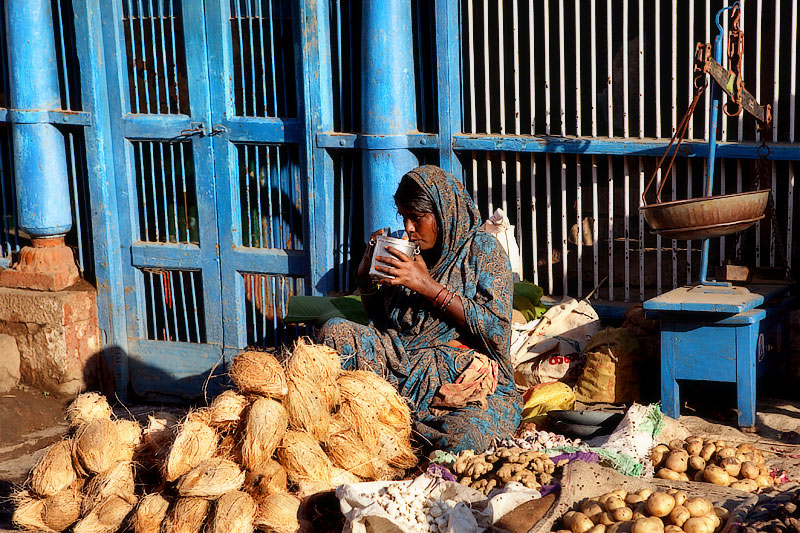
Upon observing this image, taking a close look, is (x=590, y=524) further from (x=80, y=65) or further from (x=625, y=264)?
(x=80, y=65)

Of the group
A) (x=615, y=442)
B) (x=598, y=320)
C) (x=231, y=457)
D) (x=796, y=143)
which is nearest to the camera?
(x=231, y=457)

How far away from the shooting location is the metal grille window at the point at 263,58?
5816 mm

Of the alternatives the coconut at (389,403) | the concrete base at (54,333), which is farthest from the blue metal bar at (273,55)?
the coconut at (389,403)

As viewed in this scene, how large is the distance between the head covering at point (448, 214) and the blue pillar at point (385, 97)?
1.13 meters

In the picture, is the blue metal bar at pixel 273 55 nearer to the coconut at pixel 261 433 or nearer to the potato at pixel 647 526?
the coconut at pixel 261 433

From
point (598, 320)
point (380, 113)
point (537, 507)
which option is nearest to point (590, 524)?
point (537, 507)

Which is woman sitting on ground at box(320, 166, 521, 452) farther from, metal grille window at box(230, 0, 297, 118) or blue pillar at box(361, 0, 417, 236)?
metal grille window at box(230, 0, 297, 118)

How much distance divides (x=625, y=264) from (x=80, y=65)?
3901 mm

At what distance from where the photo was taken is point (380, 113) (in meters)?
5.41

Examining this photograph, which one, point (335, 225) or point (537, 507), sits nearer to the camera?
point (537, 507)

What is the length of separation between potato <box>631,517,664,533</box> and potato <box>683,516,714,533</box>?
10cm

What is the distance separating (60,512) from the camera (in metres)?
3.57

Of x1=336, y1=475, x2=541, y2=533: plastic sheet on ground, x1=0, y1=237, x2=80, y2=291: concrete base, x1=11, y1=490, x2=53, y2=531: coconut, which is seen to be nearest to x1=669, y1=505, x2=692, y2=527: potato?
x1=336, y1=475, x2=541, y2=533: plastic sheet on ground

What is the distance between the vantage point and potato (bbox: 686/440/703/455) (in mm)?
3857
